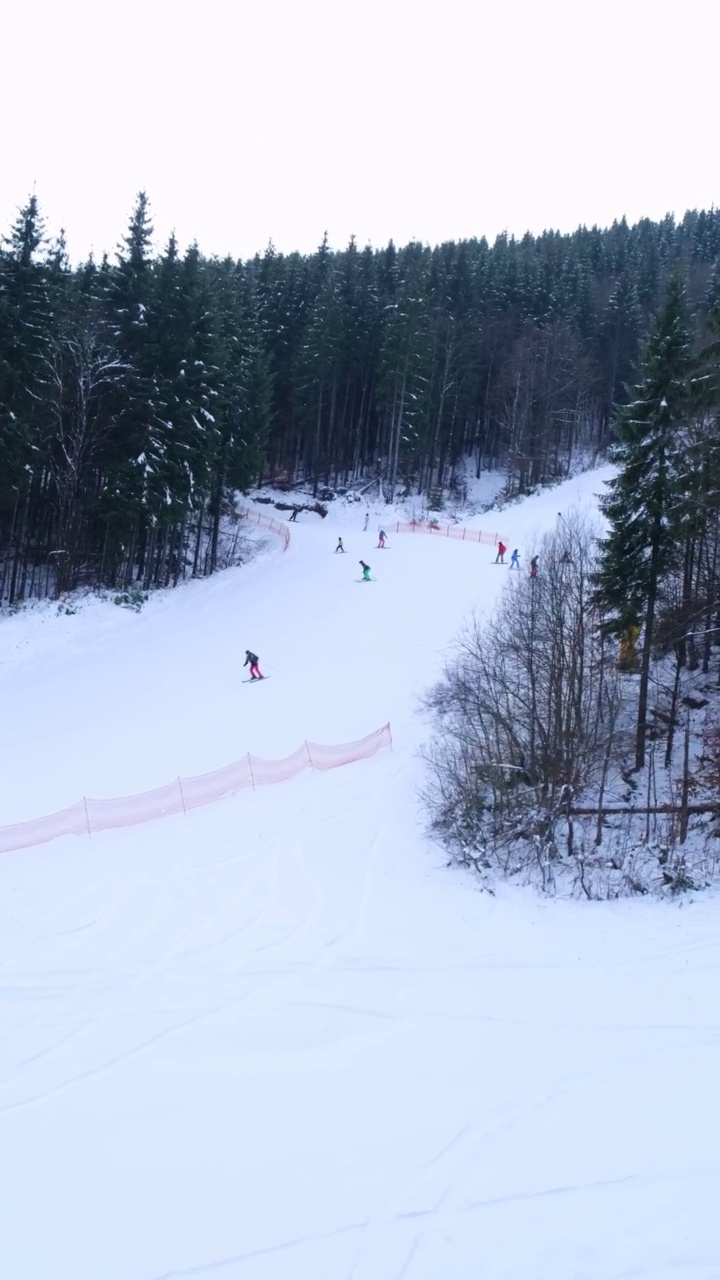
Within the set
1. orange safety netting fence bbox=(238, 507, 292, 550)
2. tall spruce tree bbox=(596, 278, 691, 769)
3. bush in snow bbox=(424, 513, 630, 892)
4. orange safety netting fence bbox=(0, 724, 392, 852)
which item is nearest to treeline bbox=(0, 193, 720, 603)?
orange safety netting fence bbox=(238, 507, 292, 550)

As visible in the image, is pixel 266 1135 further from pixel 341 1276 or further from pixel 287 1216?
pixel 341 1276

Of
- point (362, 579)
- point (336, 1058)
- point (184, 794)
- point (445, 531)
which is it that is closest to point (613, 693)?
point (184, 794)

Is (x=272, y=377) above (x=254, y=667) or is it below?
above

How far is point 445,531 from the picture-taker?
1870 inches

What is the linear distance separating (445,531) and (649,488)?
28.5 metres

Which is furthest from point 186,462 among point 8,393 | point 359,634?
point 359,634

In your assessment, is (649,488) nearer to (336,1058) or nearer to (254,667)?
(254,667)

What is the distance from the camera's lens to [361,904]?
44.8 ft

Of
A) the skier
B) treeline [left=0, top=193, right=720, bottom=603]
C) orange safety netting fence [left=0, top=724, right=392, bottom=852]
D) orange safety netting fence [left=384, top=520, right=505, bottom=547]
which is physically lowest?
orange safety netting fence [left=0, top=724, right=392, bottom=852]

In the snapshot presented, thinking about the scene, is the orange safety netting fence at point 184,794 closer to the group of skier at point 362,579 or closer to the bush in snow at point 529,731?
the bush in snow at point 529,731

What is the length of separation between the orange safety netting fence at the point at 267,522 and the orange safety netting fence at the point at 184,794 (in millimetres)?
28071

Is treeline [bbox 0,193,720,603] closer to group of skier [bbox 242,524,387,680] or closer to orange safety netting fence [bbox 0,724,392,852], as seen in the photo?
group of skier [bbox 242,524,387,680]

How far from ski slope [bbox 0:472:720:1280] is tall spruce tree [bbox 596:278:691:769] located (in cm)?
675

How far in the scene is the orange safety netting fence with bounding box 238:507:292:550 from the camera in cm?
4950
